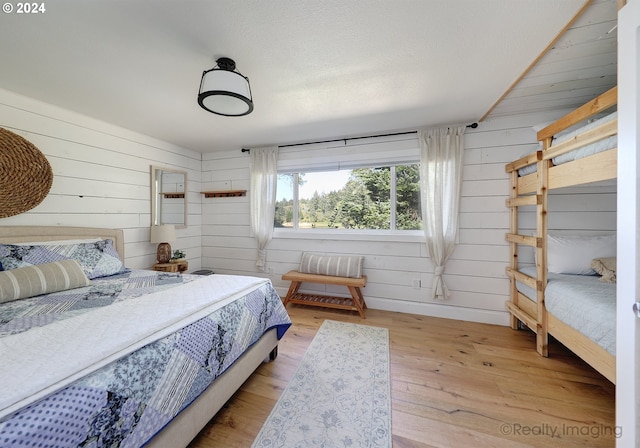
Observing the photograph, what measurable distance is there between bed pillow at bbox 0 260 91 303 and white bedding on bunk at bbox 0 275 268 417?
0.76 m

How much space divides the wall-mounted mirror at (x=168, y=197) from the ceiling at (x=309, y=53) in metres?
0.91

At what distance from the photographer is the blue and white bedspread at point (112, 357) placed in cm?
71

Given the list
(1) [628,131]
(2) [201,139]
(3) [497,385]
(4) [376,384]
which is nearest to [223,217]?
(2) [201,139]

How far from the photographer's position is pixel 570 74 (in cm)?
181

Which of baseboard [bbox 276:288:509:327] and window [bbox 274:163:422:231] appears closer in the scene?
baseboard [bbox 276:288:509:327]

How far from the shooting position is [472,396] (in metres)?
1.56

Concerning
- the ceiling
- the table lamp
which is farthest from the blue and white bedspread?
the ceiling

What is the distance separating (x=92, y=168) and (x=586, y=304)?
4368 millimetres

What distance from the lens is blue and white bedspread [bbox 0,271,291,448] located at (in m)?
0.71

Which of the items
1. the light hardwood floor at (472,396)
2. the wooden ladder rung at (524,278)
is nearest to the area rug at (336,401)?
the light hardwood floor at (472,396)

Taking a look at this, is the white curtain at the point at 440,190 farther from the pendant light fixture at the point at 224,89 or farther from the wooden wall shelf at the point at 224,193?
the wooden wall shelf at the point at 224,193

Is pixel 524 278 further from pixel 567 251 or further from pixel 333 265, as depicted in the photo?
pixel 333 265

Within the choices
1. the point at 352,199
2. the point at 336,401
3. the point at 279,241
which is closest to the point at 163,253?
the point at 279,241

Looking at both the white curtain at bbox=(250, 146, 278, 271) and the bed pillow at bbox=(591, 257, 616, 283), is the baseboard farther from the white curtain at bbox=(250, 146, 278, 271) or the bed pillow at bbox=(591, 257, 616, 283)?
the white curtain at bbox=(250, 146, 278, 271)
